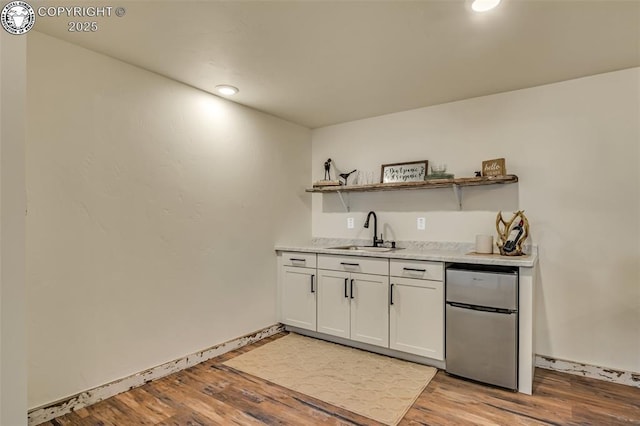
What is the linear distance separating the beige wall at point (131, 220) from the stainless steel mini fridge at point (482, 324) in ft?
6.07

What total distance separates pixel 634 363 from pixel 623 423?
0.74 m

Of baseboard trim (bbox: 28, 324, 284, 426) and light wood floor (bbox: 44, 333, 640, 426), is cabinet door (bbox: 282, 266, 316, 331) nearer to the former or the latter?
baseboard trim (bbox: 28, 324, 284, 426)

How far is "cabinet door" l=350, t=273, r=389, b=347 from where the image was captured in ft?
9.76

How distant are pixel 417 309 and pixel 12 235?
2581 millimetres

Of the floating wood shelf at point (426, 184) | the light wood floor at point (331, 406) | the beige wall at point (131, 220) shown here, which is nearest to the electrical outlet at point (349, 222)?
the floating wood shelf at point (426, 184)

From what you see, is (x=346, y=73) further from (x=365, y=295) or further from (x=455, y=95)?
(x=365, y=295)

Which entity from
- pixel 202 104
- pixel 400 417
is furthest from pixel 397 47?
pixel 400 417

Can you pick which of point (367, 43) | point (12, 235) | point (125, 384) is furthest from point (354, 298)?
point (12, 235)

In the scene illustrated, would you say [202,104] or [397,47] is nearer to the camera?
[397,47]

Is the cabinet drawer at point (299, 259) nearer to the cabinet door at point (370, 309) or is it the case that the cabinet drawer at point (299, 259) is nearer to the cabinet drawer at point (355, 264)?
the cabinet drawer at point (355, 264)

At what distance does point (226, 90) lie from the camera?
115 inches

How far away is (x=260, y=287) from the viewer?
11.5ft

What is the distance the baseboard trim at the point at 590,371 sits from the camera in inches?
98.9

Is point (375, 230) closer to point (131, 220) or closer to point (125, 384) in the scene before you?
point (131, 220)
